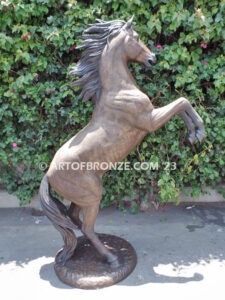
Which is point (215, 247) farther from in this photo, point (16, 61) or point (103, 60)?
point (16, 61)

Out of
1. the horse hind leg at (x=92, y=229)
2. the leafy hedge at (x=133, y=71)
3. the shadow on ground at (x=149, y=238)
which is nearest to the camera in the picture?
the horse hind leg at (x=92, y=229)

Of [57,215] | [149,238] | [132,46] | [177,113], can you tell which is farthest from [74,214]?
[132,46]

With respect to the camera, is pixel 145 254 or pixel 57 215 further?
pixel 145 254

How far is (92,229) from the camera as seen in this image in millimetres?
2451

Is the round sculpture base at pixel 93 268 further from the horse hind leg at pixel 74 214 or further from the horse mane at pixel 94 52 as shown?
the horse mane at pixel 94 52

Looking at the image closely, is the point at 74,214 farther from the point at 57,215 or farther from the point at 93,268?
the point at 93,268

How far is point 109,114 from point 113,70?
14.4 inches

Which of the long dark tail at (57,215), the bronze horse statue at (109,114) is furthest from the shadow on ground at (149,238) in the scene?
the bronze horse statue at (109,114)

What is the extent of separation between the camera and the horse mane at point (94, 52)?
227 centimetres

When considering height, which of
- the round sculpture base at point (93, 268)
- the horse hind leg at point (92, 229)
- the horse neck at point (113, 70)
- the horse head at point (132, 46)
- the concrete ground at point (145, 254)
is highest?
the horse head at point (132, 46)

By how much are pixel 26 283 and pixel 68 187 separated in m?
0.99

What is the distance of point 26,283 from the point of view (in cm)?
245

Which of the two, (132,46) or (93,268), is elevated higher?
(132,46)

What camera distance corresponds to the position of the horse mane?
227cm
